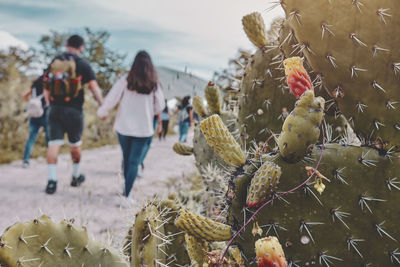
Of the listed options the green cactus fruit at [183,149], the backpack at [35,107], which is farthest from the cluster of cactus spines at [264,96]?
the backpack at [35,107]

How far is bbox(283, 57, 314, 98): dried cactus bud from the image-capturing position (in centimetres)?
89

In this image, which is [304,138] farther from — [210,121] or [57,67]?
[57,67]

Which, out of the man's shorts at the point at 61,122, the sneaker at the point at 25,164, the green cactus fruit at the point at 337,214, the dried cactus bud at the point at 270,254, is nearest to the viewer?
the dried cactus bud at the point at 270,254

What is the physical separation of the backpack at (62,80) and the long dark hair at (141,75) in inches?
33.5

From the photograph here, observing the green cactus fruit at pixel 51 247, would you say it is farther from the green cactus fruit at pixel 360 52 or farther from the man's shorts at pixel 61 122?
the man's shorts at pixel 61 122

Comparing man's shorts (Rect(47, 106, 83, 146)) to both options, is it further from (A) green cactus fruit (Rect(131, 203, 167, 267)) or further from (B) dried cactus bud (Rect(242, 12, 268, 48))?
(A) green cactus fruit (Rect(131, 203, 167, 267))

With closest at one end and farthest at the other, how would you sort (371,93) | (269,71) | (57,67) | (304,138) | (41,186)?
(304,138)
(371,93)
(269,71)
(57,67)
(41,186)

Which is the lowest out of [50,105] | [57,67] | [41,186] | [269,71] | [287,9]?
[41,186]

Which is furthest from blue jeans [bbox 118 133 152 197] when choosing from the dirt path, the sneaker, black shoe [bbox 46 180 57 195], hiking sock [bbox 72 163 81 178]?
the sneaker

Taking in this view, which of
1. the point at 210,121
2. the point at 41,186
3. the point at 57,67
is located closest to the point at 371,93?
the point at 210,121

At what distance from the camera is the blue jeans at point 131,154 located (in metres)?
4.57

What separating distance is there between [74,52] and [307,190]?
4667 millimetres

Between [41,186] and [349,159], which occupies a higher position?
[349,159]

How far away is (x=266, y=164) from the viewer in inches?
34.8
